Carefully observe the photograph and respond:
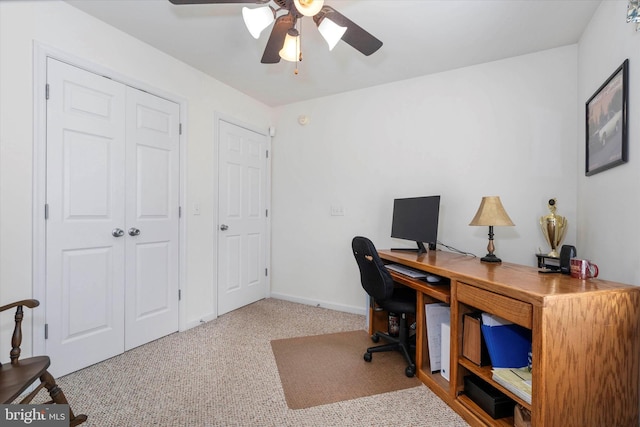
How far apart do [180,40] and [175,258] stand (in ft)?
5.88

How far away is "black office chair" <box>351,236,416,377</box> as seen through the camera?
78.7 inches

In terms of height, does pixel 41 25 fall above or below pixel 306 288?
above

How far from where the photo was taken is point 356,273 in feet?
10.7

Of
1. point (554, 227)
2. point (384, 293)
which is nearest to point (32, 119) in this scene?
point (384, 293)

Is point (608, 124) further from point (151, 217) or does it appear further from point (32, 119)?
point (32, 119)

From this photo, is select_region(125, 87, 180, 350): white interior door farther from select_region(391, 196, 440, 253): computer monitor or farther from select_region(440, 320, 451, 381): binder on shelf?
select_region(440, 320, 451, 381): binder on shelf

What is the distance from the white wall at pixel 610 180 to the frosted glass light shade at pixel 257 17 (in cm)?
182

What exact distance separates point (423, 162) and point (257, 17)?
6.49ft

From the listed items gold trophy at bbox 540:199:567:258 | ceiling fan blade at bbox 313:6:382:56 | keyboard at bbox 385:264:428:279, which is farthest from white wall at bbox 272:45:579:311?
ceiling fan blade at bbox 313:6:382:56

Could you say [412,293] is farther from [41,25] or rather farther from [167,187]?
[41,25]

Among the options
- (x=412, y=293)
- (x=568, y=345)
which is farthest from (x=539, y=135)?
(x=568, y=345)

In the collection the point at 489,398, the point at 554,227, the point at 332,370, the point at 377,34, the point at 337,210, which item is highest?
the point at 377,34

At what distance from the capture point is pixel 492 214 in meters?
2.08

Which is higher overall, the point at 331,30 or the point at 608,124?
the point at 331,30
